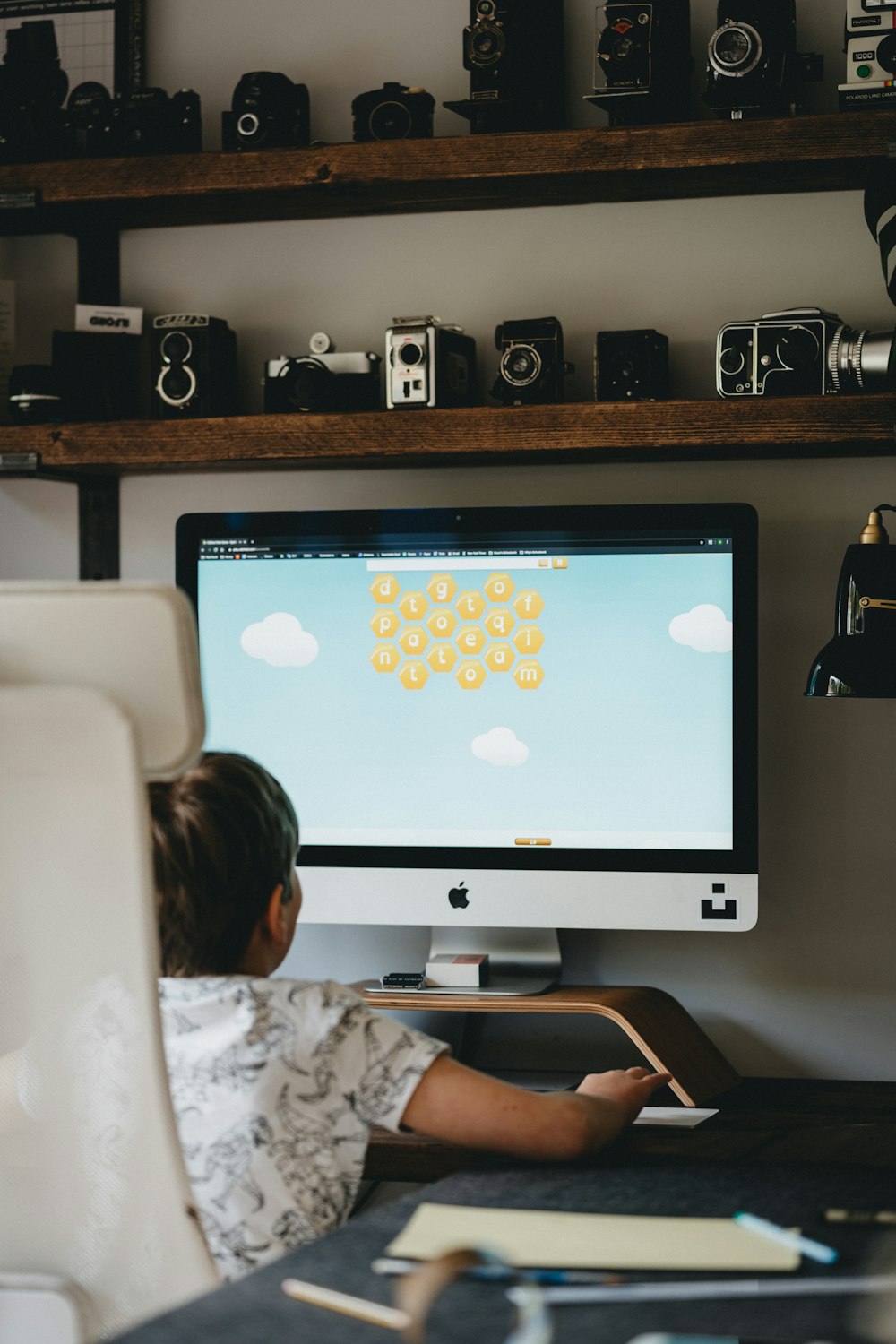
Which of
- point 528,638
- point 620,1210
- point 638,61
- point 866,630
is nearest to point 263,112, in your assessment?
point 638,61

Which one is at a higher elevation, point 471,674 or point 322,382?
point 322,382

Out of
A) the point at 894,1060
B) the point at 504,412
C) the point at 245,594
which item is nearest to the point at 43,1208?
the point at 245,594

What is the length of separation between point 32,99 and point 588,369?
36.1 inches

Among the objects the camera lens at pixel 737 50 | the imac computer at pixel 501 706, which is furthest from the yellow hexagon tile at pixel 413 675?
the camera lens at pixel 737 50

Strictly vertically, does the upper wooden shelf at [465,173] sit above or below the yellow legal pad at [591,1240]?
above

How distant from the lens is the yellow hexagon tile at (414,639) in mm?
1932

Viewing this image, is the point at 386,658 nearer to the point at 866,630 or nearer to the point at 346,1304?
the point at 866,630

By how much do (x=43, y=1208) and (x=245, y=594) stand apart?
3.51ft

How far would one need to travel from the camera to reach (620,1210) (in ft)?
3.28

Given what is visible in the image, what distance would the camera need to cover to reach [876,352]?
180cm

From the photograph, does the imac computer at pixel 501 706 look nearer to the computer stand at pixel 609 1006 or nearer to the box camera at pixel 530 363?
the computer stand at pixel 609 1006

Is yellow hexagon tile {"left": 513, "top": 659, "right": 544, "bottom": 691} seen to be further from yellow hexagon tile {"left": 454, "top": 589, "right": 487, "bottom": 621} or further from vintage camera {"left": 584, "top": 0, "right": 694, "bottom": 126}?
vintage camera {"left": 584, "top": 0, "right": 694, "bottom": 126}

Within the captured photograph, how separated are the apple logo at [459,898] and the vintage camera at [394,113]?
105 centimetres

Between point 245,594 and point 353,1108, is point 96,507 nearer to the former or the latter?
point 245,594
